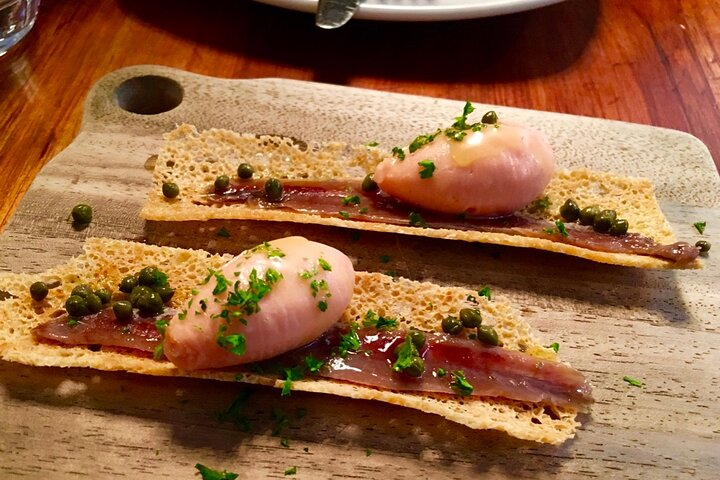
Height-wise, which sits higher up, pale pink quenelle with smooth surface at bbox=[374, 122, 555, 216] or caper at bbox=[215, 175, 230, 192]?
pale pink quenelle with smooth surface at bbox=[374, 122, 555, 216]

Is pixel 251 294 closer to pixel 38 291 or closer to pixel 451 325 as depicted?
pixel 451 325

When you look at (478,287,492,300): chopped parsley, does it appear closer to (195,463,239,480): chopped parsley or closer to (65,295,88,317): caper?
(195,463,239,480): chopped parsley

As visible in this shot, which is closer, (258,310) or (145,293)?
(258,310)

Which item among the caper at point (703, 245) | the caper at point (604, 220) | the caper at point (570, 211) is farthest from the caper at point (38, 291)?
the caper at point (703, 245)

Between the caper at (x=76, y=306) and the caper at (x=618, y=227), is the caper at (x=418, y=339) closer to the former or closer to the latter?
the caper at (x=618, y=227)

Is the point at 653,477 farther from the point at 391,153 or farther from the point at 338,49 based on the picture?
the point at 338,49

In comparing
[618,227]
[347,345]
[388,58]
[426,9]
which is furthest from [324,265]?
[388,58]

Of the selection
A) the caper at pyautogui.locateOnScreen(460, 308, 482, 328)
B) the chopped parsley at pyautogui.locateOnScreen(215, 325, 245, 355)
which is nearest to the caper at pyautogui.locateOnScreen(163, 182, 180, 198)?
the chopped parsley at pyautogui.locateOnScreen(215, 325, 245, 355)
